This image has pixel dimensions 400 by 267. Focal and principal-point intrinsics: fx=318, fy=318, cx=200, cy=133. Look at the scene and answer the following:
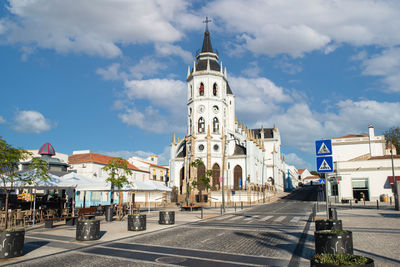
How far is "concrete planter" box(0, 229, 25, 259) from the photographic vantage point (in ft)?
31.4

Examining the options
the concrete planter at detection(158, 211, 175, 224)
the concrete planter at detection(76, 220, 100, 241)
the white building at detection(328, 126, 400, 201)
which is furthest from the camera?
the white building at detection(328, 126, 400, 201)

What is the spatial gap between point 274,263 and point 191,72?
185ft

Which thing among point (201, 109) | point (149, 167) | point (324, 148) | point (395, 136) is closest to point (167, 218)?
point (324, 148)

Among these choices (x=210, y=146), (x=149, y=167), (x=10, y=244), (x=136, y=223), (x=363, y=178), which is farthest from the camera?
(x=149, y=167)

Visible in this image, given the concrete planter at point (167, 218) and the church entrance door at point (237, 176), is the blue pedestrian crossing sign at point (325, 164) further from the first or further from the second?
the church entrance door at point (237, 176)

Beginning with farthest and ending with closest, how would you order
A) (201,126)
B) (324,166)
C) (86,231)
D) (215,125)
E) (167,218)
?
(201,126) < (215,125) < (167,218) < (86,231) < (324,166)

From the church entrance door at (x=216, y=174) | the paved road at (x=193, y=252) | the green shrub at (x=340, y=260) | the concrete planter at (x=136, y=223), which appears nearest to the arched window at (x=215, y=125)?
the church entrance door at (x=216, y=174)

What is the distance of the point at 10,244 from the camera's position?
969 cm

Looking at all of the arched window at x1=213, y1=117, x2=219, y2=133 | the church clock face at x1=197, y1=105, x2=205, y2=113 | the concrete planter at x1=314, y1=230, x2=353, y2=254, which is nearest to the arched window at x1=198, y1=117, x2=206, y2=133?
the church clock face at x1=197, y1=105, x2=205, y2=113

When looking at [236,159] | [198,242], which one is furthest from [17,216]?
[236,159]

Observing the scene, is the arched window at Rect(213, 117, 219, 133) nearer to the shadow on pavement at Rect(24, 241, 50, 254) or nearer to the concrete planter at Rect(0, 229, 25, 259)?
the shadow on pavement at Rect(24, 241, 50, 254)

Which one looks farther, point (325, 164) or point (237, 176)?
point (237, 176)

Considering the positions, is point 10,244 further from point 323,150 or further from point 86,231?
point 323,150

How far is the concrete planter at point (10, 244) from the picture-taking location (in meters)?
9.58
